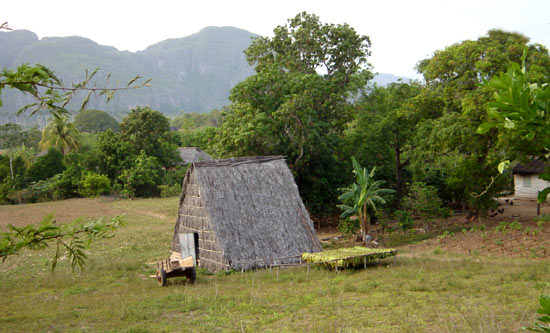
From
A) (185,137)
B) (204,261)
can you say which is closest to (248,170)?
(204,261)

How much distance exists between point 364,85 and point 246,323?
18.3 meters

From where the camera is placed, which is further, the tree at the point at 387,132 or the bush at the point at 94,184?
the bush at the point at 94,184

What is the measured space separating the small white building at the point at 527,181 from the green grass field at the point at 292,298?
13.7 m

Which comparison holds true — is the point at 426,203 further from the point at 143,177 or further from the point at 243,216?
the point at 143,177

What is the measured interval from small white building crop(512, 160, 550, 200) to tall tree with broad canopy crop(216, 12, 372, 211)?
10657 millimetres

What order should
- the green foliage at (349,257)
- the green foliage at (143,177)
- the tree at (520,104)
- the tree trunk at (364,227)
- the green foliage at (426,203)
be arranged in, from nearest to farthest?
the tree at (520,104)
the green foliage at (349,257)
the tree trunk at (364,227)
the green foliage at (426,203)
the green foliage at (143,177)

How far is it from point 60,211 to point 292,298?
2428 centimetres

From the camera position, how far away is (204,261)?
16172 mm

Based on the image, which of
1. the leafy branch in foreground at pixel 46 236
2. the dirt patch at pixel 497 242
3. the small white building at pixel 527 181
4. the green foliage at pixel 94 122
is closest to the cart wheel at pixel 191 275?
the leafy branch in foreground at pixel 46 236

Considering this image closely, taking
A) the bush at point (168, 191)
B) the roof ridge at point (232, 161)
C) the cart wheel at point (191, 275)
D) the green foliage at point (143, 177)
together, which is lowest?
the cart wheel at point (191, 275)

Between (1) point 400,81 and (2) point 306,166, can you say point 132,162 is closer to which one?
(2) point 306,166

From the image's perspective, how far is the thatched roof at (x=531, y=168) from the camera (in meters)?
26.1

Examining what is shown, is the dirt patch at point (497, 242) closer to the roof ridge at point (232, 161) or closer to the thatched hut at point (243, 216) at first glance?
the thatched hut at point (243, 216)

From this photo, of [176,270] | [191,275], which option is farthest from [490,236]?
[176,270]
